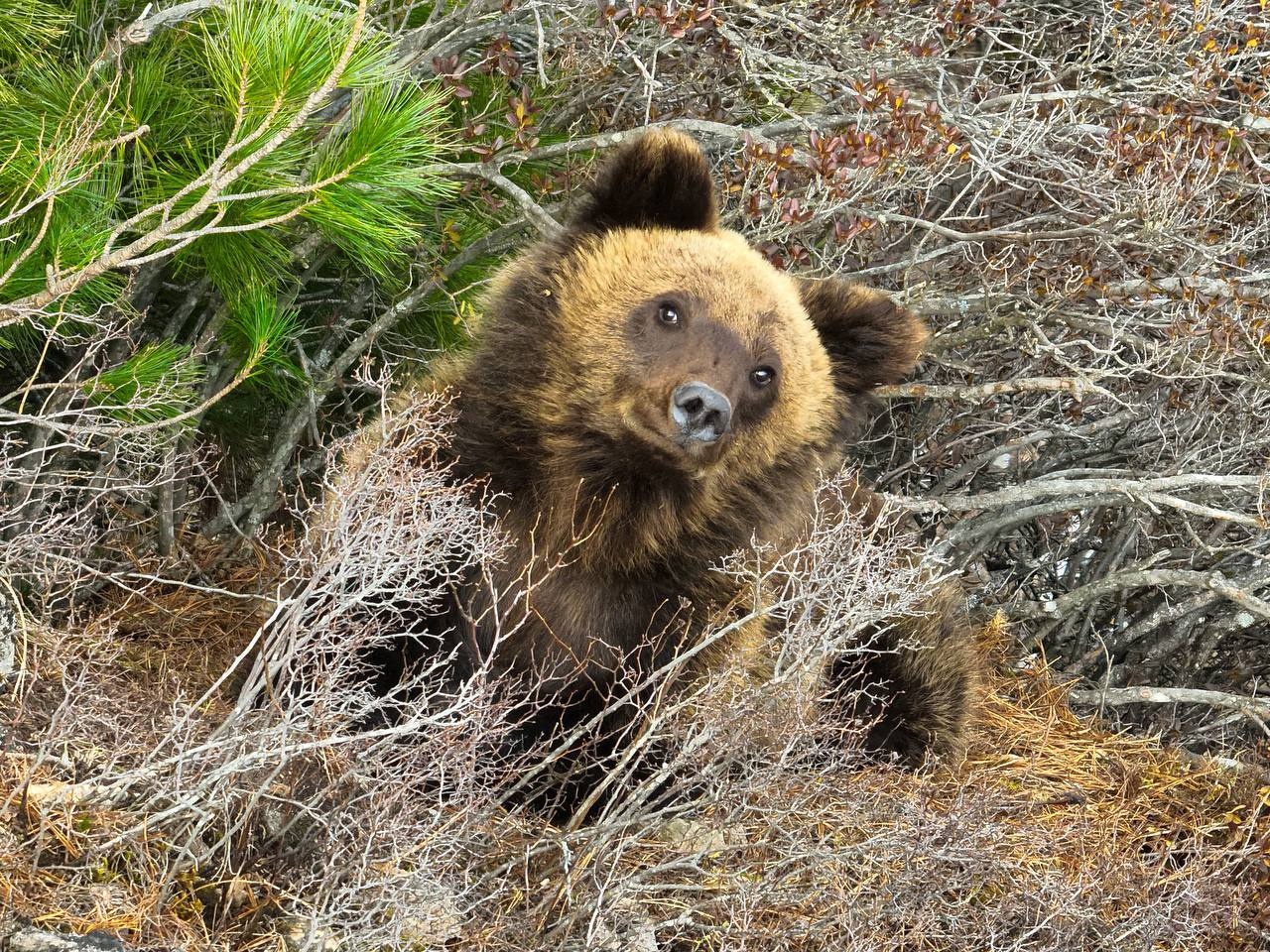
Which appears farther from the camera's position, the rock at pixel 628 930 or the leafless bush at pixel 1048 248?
the leafless bush at pixel 1048 248

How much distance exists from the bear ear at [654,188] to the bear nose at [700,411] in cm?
66

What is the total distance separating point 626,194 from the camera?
158 inches

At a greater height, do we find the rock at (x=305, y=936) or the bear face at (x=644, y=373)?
the bear face at (x=644, y=373)

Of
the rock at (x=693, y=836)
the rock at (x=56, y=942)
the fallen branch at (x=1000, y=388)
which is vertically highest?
the fallen branch at (x=1000, y=388)

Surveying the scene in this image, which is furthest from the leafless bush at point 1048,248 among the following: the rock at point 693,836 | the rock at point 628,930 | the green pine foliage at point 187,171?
the rock at point 628,930

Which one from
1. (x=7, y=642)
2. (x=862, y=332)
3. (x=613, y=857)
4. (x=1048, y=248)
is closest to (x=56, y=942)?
(x=7, y=642)

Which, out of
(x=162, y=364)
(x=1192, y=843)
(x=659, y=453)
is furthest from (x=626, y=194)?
(x=1192, y=843)

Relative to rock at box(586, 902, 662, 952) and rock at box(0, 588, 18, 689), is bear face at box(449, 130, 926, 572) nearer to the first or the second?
rock at box(586, 902, 662, 952)

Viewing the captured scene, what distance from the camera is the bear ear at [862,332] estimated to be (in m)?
4.13

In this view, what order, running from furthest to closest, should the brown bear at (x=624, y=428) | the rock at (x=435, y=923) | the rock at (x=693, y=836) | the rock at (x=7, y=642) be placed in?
the brown bear at (x=624, y=428) < the rock at (x=693, y=836) < the rock at (x=7, y=642) < the rock at (x=435, y=923)

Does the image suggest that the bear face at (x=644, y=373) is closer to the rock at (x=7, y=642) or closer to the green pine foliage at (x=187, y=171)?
the green pine foliage at (x=187, y=171)

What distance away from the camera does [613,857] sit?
11.0 ft

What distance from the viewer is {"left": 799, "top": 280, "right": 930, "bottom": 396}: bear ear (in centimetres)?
413

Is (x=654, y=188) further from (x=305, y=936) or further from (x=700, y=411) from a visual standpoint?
(x=305, y=936)
